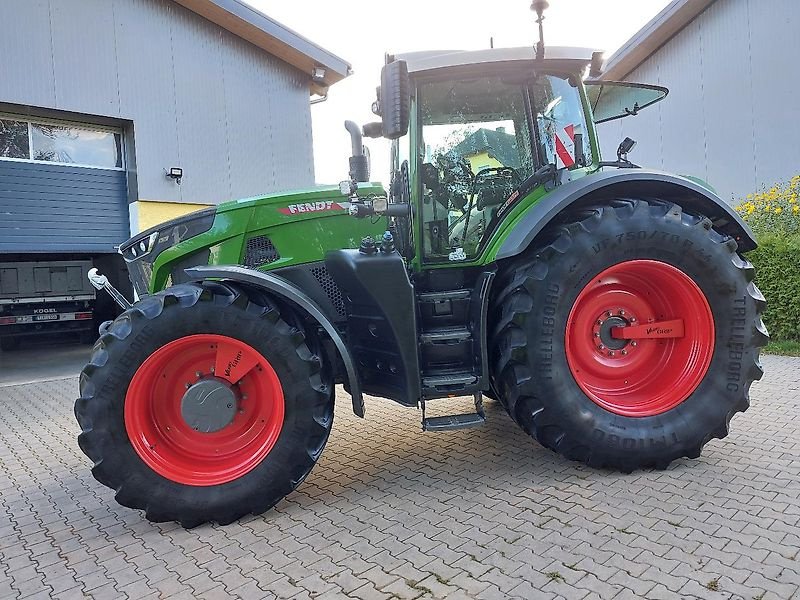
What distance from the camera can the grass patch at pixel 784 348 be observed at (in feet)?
22.6

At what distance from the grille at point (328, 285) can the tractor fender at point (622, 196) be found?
1022mm

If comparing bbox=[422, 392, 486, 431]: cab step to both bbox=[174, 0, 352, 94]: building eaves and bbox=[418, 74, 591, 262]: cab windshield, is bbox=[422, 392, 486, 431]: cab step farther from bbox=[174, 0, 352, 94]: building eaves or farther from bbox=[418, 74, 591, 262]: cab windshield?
bbox=[174, 0, 352, 94]: building eaves

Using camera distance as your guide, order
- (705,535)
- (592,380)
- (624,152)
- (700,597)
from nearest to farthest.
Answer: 1. (700,597)
2. (705,535)
3. (592,380)
4. (624,152)

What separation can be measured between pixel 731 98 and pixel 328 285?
10.5 metres

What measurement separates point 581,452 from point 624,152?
200 centimetres

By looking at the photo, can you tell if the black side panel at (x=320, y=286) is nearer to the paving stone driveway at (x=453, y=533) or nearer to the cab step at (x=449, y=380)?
the cab step at (x=449, y=380)

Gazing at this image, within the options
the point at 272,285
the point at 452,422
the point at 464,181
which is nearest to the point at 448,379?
the point at 452,422

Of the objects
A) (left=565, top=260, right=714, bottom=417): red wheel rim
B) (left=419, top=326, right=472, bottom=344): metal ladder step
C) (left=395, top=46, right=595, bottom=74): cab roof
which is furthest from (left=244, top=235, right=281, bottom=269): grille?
(left=565, top=260, right=714, bottom=417): red wheel rim

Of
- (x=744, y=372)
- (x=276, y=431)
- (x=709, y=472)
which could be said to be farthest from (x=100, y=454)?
(x=744, y=372)

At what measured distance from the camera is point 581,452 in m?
3.22

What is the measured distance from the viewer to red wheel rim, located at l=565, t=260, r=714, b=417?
3363mm

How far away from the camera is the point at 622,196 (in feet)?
11.4

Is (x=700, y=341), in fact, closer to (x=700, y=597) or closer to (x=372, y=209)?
(x=700, y=597)

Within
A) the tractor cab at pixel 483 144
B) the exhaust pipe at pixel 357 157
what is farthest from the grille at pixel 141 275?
the tractor cab at pixel 483 144
